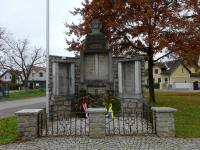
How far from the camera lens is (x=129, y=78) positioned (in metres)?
16.7

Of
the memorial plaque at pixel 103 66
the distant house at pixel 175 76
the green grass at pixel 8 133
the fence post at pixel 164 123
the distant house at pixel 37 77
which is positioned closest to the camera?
the green grass at pixel 8 133

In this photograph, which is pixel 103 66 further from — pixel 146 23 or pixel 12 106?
pixel 12 106

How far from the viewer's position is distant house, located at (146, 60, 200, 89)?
7069cm

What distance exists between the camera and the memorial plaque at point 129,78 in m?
16.5

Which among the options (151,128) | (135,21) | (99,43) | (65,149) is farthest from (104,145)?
(135,21)

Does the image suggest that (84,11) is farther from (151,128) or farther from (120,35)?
(151,128)

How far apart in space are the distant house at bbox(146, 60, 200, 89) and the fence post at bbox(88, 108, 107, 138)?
202 ft

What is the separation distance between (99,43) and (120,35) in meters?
5.78

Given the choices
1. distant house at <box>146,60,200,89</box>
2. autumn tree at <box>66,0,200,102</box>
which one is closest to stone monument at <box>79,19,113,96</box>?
autumn tree at <box>66,0,200,102</box>

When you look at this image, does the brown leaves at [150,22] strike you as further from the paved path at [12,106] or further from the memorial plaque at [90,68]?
the paved path at [12,106]

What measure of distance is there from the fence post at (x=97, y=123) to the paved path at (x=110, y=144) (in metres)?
0.25

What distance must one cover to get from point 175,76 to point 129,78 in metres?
60.2

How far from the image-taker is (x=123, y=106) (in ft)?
52.5

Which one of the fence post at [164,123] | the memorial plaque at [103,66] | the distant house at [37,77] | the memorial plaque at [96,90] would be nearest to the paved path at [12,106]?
the memorial plaque at [96,90]
